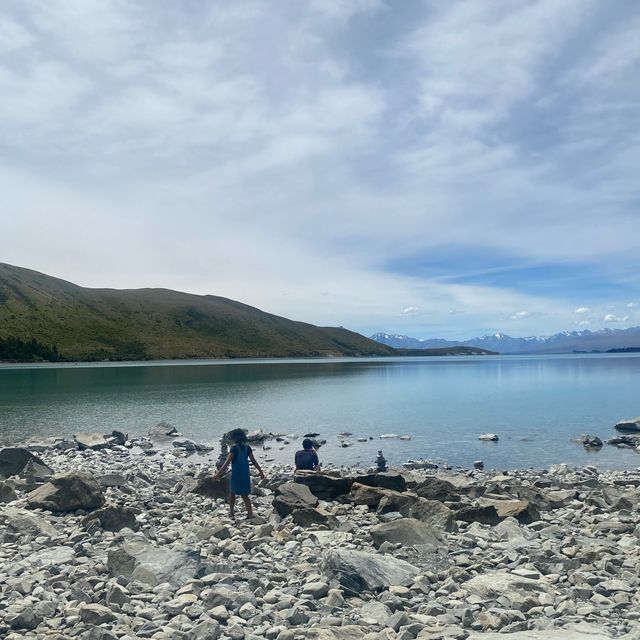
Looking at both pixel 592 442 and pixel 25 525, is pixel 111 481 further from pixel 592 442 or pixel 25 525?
pixel 592 442

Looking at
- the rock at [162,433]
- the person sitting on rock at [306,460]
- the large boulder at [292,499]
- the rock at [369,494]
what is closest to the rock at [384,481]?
the rock at [369,494]

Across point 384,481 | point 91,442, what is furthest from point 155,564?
point 91,442

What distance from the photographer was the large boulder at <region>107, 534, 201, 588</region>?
43.5 feet

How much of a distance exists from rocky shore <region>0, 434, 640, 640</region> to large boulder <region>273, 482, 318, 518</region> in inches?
2.6

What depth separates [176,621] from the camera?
1120cm

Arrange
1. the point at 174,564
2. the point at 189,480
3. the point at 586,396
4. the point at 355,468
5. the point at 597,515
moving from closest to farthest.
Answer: the point at 174,564, the point at 597,515, the point at 189,480, the point at 355,468, the point at 586,396

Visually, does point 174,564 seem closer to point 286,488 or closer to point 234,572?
point 234,572

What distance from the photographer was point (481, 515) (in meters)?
19.1

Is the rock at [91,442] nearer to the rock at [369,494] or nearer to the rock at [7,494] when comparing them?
the rock at [7,494]

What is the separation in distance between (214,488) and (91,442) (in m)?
20.9

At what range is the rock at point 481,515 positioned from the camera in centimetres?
1900

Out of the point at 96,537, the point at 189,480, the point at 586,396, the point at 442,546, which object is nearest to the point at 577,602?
the point at 442,546

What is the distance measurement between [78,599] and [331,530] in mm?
8217

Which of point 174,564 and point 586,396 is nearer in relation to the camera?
point 174,564
